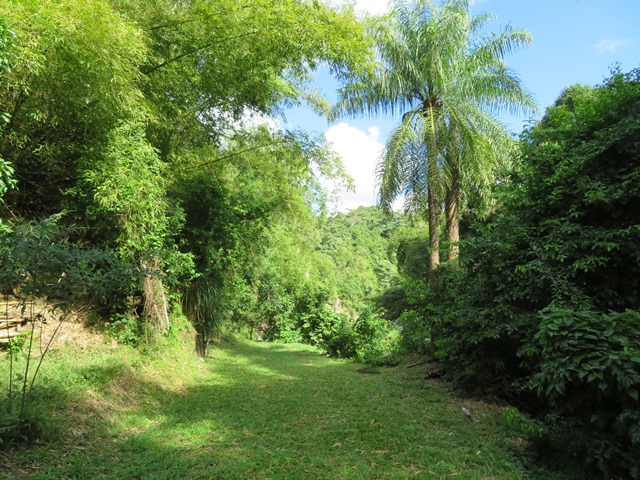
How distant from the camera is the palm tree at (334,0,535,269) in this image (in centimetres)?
780

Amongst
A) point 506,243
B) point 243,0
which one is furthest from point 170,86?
point 506,243

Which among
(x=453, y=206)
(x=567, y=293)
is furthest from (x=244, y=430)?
(x=453, y=206)

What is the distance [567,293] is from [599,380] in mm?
1485

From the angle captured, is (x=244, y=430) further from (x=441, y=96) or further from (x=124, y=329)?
(x=441, y=96)

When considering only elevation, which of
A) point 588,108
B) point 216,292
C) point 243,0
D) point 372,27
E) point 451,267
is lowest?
point 216,292

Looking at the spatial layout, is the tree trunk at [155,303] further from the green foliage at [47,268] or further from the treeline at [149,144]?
the green foliage at [47,268]

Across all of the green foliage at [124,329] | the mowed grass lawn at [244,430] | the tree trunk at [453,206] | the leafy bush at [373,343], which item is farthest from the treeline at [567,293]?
the green foliage at [124,329]

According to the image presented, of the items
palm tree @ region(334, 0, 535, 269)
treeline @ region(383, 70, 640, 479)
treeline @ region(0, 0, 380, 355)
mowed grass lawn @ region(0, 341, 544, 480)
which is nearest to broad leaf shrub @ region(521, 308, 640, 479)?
treeline @ region(383, 70, 640, 479)

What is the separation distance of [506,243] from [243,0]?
513cm

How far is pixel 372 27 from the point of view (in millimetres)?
8148

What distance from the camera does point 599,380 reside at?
2600 millimetres

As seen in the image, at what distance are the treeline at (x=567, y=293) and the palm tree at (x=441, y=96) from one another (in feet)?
7.50

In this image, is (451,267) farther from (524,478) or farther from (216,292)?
(216,292)

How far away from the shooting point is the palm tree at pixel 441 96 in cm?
780
